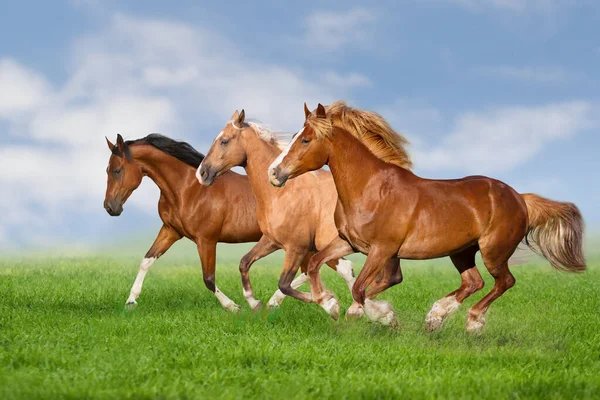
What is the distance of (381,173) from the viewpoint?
24.5ft

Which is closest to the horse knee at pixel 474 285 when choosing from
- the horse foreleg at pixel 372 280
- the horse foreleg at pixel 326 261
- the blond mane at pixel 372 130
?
the horse foreleg at pixel 372 280

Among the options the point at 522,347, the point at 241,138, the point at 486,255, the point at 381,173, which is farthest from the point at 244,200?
the point at 522,347

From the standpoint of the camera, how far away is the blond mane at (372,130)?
7.53 metres

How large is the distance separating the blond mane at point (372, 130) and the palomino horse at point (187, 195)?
2623 mm

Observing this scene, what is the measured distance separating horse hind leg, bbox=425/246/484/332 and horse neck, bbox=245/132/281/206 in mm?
2270

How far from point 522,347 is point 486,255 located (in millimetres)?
1009

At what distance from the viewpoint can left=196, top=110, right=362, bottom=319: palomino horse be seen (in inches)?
337

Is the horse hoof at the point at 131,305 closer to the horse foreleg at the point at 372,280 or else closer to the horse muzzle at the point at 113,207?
the horse muzzle at the point at 113,207

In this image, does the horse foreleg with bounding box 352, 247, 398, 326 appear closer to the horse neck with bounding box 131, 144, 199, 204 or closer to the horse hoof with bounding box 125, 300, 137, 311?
the horse neck with bounding box 131, 144, 199, 204

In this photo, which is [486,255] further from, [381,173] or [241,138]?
[241,138]

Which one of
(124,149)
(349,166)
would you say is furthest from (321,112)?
(124,149)

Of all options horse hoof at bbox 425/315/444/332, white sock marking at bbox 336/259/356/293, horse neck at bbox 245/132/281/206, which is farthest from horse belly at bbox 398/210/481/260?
horse neck at bbox 245/132/281/206

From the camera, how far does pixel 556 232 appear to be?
27.3 feet

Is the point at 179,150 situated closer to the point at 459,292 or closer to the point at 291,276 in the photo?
the point at 291,276
